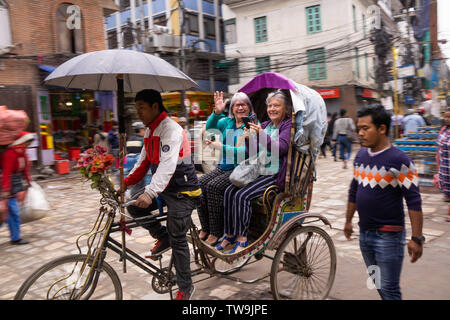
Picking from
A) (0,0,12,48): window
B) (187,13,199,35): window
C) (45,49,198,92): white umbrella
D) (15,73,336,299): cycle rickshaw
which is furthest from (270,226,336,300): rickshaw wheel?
(187,13,199,35): window

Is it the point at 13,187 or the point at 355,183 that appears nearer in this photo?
the point at 355,183

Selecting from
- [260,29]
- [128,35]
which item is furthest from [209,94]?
[128,35]

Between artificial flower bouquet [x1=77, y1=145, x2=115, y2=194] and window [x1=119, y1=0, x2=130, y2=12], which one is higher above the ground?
window [x1=119, y1=0, x2=130, y2=12]

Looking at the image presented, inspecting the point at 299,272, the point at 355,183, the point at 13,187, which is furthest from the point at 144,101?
the point at 13,187

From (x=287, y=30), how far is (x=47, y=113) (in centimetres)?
1622

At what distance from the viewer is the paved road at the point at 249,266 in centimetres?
367

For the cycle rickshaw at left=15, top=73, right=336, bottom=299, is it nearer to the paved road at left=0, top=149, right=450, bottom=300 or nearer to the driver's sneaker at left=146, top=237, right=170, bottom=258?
the driver's sneaker at left=146, top=237, right=170, bottom=258

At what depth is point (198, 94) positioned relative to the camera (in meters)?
27.2

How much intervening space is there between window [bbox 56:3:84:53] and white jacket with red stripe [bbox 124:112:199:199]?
12249 millimetres

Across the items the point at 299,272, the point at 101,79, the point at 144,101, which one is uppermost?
the point at 101,79

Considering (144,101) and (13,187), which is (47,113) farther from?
(144,101)

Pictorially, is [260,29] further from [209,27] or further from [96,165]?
[96,165]

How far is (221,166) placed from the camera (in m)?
3.87

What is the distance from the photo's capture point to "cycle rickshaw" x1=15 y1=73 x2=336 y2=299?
8.63 feet
